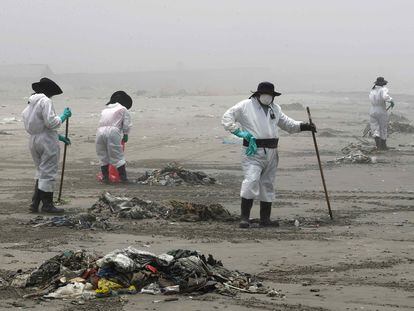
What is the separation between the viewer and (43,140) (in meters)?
12.8

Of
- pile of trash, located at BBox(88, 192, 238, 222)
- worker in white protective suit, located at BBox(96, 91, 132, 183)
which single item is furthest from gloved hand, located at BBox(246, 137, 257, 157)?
worker in white protective suit, located at BBox(96, 91, 132, 183)

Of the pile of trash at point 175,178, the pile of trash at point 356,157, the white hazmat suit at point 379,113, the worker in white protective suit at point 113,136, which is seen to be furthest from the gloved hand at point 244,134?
the white hazmat suit at point 379,113

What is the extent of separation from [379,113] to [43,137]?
40.0ft

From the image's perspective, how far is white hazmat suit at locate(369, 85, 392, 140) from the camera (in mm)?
22984

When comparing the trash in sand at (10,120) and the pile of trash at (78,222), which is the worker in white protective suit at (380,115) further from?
the trash in sand at (10,120)

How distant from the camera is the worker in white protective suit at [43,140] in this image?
1276cm

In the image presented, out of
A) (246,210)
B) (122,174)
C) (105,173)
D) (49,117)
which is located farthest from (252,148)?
(105,173)

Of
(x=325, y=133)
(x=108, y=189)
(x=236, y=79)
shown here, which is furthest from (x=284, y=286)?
(x=236, y=79)

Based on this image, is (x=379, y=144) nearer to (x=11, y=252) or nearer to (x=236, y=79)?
(x=11, y=252)

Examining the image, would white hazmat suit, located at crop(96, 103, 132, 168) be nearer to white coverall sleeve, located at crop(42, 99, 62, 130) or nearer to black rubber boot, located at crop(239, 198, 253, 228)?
white coverall sleeve, located at crop(42, 99, 62, 130)

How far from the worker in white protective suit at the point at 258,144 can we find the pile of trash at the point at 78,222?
1.67 metres

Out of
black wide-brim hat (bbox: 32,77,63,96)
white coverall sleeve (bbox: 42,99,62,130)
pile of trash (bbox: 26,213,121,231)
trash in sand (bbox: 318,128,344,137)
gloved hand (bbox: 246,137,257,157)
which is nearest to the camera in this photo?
pile of trash (bbox: 26,213,121,231)

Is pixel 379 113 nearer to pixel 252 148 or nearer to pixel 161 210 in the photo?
pixel 161 210

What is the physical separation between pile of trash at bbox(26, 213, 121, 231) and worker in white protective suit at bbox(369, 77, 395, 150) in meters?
12.2
